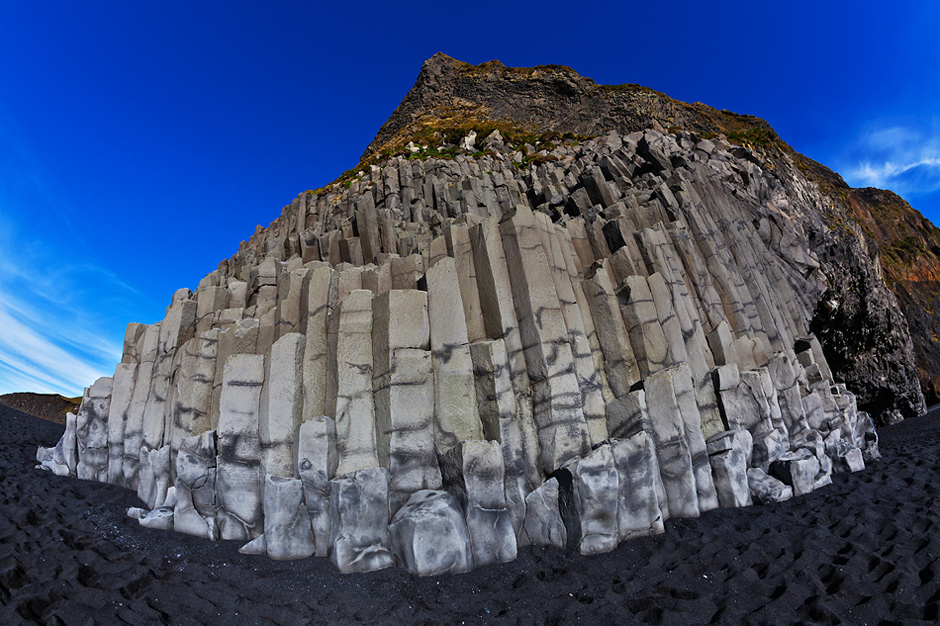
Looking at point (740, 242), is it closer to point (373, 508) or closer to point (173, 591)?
point (373, 508)

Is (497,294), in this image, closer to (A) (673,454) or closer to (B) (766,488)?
(A) (673,454)

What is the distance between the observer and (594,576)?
5414 millimetres

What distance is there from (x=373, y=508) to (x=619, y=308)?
558 cm

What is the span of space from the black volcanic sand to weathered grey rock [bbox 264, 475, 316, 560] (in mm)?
232

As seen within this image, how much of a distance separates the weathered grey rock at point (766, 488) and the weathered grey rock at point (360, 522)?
20.6ft

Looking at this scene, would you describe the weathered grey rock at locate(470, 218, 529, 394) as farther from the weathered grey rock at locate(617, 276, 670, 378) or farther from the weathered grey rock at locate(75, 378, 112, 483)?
the weathered grey rock at locate(75, 378, 112, 483)

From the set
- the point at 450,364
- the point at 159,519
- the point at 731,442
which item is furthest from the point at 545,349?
the point at 159,519

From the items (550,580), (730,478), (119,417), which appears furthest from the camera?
(119,417)

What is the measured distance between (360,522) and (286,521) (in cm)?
115

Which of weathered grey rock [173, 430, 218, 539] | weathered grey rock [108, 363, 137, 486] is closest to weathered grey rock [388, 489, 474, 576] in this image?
weathered grey rock [173, 430, 218, 539]

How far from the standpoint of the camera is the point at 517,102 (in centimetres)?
5084

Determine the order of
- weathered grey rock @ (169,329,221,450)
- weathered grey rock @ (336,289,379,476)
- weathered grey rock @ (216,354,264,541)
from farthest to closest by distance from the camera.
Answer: weathered grey rock @ (169,329,221,450) < weathered grey rock @ (216,354,264,541) < weathered grey rock @ (336,289,379,476)

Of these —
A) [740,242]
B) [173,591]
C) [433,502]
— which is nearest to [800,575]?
[433,502]

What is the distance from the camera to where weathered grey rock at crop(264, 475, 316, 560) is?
20.2ft
